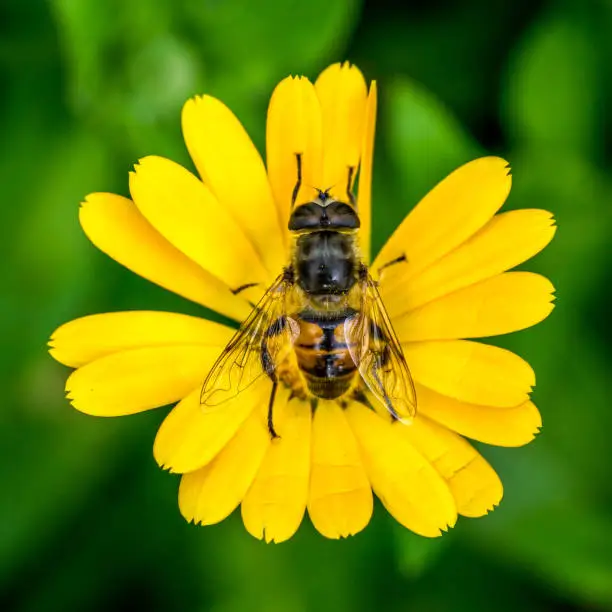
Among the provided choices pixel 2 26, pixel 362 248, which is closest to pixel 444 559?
pixel 362 248

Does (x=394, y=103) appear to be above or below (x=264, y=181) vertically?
above

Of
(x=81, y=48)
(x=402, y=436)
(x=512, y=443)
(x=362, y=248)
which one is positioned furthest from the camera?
(x=81, y=48)

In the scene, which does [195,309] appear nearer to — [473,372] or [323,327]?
[323,327]

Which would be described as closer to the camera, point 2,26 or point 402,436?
point 402,436

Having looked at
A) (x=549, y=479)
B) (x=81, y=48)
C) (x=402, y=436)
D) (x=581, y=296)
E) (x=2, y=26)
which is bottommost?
(x=549, y=479)

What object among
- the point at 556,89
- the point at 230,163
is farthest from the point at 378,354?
the point at 556,89

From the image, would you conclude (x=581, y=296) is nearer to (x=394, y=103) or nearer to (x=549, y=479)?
(x=549, y=479)
